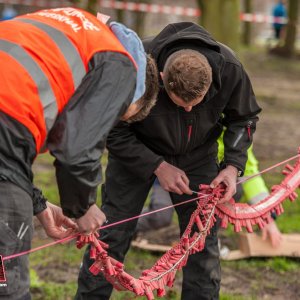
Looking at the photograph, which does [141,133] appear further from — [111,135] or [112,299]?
[112,299]

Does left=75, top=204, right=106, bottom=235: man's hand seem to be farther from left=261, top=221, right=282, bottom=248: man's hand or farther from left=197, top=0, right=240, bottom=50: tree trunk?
left=197, top=0, right=240, bottom=50: tree trunk

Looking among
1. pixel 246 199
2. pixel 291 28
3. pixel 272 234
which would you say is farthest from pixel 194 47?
pixel 291 28

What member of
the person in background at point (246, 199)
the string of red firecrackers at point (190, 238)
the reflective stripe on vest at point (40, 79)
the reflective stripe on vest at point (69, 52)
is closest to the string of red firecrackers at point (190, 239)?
the string of red firecrackers at point (190, 238)

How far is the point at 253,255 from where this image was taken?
518 cm

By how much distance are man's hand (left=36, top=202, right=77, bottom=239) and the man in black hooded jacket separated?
60 centimetres

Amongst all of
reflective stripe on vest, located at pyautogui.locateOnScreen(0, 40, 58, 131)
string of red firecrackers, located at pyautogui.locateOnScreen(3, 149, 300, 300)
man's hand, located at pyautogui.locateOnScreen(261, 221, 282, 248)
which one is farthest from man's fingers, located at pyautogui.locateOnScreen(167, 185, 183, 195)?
man's hand, located at pyautogui.locateOnScreen(261, 221, 282, 248)

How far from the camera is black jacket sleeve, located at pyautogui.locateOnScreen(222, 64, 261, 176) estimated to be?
3.71 m

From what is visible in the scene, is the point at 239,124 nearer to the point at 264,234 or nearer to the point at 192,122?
the point at 192,122

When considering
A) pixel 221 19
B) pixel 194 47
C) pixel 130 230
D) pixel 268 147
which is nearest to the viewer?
pixel 194 47

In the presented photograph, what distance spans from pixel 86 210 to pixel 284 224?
11.4 ft

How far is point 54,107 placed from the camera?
2.60m

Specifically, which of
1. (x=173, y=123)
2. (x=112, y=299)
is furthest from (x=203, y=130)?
(x=112, y=299)

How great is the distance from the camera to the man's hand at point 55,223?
3.19m

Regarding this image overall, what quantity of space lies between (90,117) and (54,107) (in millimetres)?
144
